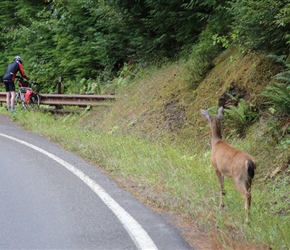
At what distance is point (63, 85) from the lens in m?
24.1

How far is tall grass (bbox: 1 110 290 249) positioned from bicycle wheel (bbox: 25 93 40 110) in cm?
491

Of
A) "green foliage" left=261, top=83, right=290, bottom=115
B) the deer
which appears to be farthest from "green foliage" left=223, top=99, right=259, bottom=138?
the deer

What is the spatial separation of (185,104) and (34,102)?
8273 millimetres

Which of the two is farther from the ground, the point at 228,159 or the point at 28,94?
the point at 228,159

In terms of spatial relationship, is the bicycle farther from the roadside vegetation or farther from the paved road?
the paved road

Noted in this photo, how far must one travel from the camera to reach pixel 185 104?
13.4 metres

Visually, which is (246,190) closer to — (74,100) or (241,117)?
(241,117)

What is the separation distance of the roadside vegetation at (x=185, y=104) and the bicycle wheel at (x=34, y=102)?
0.77 meters

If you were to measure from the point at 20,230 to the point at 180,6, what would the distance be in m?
10.2

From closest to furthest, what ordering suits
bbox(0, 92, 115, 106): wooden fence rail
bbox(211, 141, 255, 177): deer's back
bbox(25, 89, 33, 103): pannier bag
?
bbox(211, 141, 255, 177): deer's back
bbox(0, 92, 115, 106): wooden fence rail
bbox(25, 89, 33, 103): pannier bag

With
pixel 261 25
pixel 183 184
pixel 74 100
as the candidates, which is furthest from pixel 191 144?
pixel 74 100

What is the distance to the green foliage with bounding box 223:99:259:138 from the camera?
10977 millimetres

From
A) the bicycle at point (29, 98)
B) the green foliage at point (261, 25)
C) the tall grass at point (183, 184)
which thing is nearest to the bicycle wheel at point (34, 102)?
the bicycle at point (29, 98)

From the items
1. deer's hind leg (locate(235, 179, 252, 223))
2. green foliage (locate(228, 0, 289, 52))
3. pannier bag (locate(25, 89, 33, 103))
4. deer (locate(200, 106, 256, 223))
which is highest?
green foliage (locate(228, 0, 289, 52))
